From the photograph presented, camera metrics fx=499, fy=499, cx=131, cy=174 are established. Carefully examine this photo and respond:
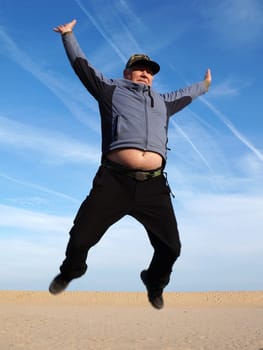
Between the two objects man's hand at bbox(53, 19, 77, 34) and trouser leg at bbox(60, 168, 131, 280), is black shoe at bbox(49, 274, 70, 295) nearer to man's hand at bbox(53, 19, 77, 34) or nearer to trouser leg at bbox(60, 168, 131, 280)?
trouser leg at bbox(60, 168, 131, 280)

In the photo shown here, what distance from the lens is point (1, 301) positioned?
146ft

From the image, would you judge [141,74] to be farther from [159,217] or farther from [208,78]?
[159,217]

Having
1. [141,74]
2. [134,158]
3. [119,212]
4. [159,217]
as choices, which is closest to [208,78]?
[141,74]

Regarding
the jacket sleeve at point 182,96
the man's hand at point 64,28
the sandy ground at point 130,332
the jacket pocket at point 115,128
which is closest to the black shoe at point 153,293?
the jacket pocket at point 115,128

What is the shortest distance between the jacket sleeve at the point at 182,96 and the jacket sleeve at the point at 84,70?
83cm

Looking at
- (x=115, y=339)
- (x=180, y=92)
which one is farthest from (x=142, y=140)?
(x=115, y=339)

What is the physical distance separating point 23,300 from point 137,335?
84.1ft

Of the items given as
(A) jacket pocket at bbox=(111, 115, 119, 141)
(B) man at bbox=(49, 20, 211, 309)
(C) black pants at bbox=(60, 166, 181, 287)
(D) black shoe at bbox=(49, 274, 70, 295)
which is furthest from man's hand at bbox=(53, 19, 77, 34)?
(D) black shoe at bbox=(49, 274, 70, 295)

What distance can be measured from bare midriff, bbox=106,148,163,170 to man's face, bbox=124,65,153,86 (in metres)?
1.02

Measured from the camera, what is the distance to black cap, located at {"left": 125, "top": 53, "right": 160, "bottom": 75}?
589cm

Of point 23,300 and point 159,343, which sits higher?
point 23,300

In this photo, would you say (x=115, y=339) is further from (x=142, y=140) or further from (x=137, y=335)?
(x=142, y=140)

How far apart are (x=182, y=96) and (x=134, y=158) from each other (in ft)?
4.88

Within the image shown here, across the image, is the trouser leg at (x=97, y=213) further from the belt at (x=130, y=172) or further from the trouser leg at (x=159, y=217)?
the trouser leg at (x=159, y=217)
